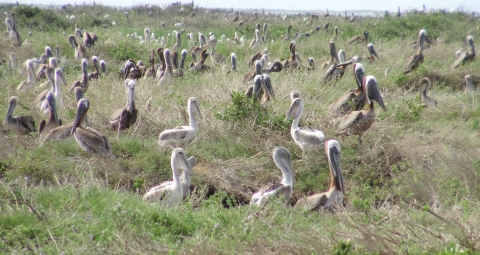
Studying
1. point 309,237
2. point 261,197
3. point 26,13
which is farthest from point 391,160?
point 26,13

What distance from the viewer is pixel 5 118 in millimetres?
9414

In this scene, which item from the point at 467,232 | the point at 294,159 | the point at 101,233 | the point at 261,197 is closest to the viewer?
the point at 467,232

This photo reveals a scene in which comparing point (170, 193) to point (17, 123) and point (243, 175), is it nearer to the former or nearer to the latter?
point (243, 175)

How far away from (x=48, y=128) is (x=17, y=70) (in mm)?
6123

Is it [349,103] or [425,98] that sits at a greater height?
[349,103]

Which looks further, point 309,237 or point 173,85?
point 173,85

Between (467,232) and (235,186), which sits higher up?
(467,232)

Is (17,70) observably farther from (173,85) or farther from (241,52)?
(241,52)

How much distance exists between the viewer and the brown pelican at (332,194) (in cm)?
627

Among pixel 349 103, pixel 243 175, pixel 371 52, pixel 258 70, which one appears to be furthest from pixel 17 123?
pixel 371 52

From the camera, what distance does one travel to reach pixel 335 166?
673cm

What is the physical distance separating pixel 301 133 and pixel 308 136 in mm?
140

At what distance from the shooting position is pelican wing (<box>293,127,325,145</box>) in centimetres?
796

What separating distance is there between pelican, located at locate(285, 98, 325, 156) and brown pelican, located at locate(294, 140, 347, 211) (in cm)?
112
